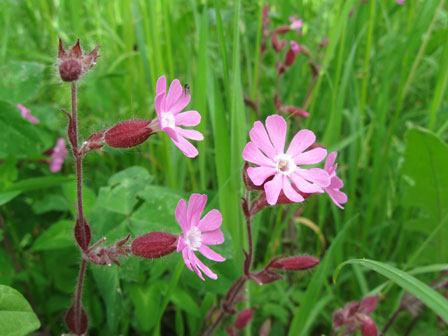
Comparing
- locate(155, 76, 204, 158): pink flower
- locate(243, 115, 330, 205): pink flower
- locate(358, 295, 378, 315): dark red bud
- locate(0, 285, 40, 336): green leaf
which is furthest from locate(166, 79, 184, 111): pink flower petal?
locate(358, 295, 378, 315): dark red bud

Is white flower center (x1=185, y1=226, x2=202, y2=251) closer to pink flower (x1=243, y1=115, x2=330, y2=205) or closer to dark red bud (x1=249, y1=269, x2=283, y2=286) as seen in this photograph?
pink flower (x1=243, y1=115, x2=330, y2=205)

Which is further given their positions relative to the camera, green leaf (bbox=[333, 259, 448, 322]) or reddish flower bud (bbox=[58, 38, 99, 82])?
reddish flower bud (bbox=[58, 38, 99, 82])

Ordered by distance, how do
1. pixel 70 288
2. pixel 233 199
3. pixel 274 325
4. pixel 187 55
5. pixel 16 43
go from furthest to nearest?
pixel 16 43, pixel 187 55, pixel 274 325, pixel 70 288, pixel 233 199

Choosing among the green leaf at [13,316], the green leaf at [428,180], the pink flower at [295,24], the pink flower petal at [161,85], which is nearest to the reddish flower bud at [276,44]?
the pink flower at [295,24]

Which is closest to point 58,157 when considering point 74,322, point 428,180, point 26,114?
point 26,114

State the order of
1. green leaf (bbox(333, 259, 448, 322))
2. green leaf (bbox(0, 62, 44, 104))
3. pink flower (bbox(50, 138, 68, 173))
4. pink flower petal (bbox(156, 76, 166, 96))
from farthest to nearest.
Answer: pink flower (bbox(50, 138, 68, 173)) < green leaf (bbox(0, 62, 44, 104)) < pink flower petal (bbox(156, 76, 166, 96)) < green leaf (bbox(333, 259, 448, 322))

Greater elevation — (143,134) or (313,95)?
(143,134)

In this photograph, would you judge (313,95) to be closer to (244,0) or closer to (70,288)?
(244,0)

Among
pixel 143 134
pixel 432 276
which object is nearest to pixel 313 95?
pixel 432 276
